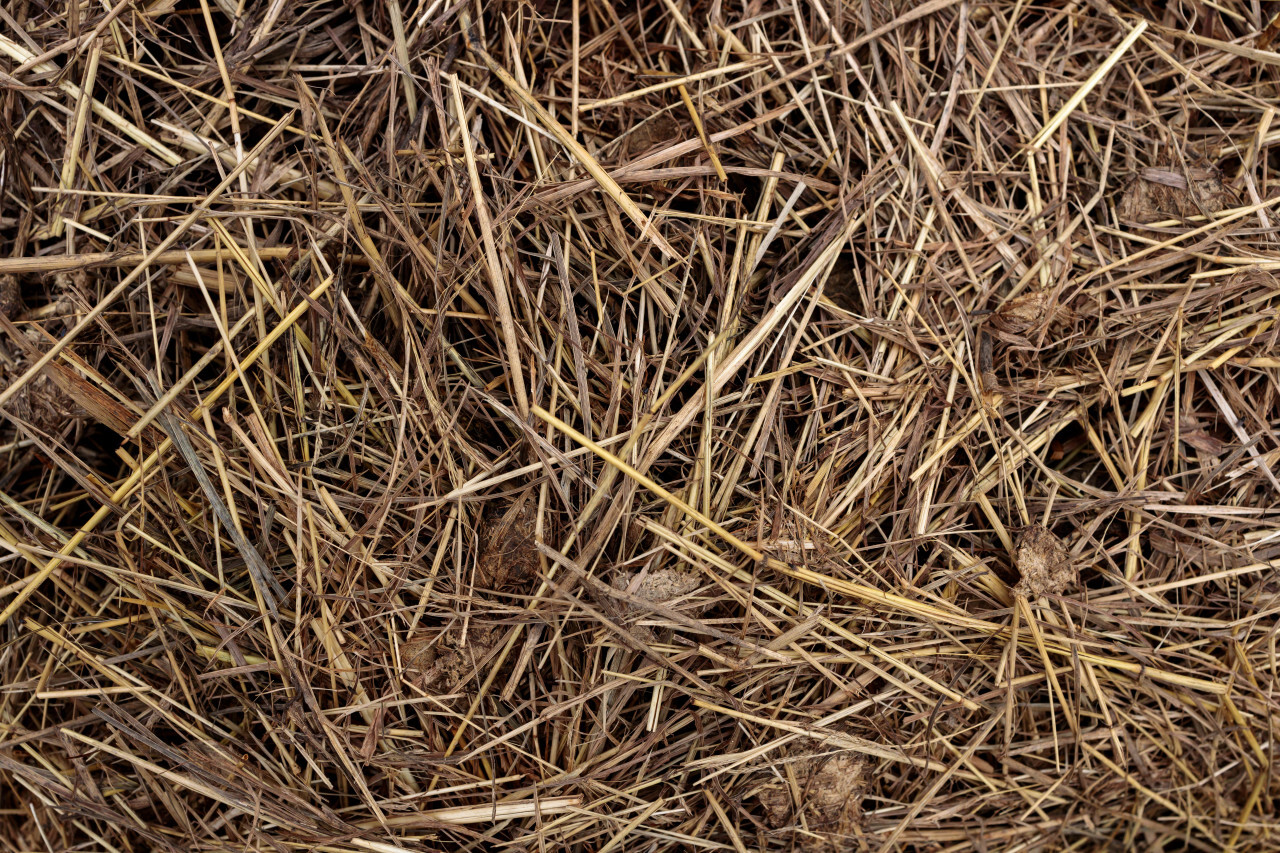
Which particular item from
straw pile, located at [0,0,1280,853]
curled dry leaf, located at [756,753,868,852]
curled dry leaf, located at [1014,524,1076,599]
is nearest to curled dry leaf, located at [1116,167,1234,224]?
straw pile, located at [0,0,1280,853]

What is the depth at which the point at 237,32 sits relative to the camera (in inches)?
52.5

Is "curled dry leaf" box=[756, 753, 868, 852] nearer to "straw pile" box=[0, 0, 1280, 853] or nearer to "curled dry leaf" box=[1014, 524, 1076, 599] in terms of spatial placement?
"straw pile" box=[0, 0, 1280, 853]

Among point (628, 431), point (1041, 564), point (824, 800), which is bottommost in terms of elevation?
point (824, 800)

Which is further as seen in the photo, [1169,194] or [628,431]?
[1169,194]

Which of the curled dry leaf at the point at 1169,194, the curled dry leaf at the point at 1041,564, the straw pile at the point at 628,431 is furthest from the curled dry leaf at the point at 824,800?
the curled dry leaf at the point at 1169,194

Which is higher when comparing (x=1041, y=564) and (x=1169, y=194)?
(x=1169, y=194)

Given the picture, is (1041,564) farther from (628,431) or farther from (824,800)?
(628,431)

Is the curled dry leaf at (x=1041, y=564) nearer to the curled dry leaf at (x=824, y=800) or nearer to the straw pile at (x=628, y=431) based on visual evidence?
the straw pile at (x=628, y=431)

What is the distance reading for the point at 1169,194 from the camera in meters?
1.40

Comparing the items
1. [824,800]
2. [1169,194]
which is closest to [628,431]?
[824,800]

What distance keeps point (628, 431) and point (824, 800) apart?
28.4 inches

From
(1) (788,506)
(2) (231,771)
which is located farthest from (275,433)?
(1) (788,506)

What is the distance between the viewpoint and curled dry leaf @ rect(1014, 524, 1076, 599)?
4.29 feet

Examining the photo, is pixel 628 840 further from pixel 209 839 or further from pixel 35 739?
pixel 35 739
